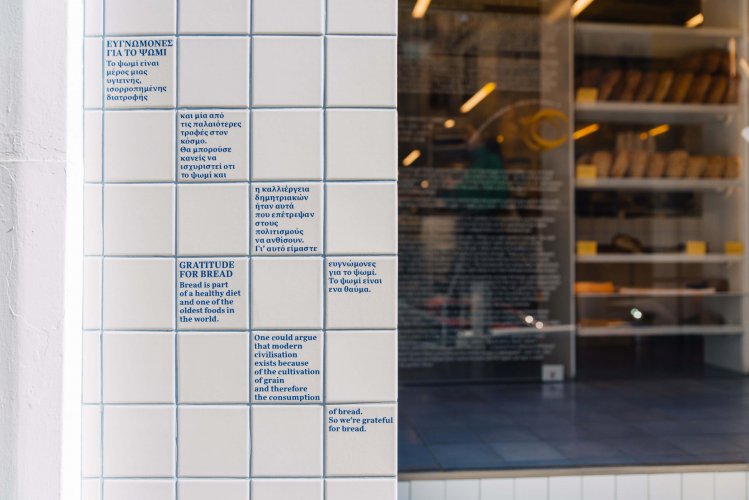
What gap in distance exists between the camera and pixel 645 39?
20.1 feet

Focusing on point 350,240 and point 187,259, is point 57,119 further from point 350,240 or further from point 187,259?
point 350,240

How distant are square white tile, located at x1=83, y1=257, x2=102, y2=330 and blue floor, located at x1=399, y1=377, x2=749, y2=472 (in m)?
1.56

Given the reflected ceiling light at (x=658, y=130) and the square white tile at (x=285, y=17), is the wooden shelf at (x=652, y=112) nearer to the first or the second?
the reflected ceiling light at (x=658, y=130)


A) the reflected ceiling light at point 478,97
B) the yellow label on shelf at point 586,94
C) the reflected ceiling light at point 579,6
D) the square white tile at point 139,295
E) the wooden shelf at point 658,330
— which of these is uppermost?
the reflected ceiling light at point 579,6

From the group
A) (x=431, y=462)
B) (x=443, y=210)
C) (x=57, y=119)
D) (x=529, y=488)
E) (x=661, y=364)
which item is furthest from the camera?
(x=661, y=364)

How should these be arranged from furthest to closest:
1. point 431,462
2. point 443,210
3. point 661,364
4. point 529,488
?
point 661,364
point 443,210
point 431,462
point 529,488

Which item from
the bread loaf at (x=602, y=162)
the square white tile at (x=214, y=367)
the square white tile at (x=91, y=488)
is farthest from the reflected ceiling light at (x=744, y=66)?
the square white tile at (x=91, y=488)

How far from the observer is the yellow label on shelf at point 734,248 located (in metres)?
6.11

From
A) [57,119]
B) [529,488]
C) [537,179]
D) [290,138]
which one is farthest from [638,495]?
[537,179]

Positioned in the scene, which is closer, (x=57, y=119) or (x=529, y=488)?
(x=57, y=119)

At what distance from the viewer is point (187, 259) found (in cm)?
198

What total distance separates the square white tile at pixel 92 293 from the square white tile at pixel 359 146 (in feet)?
2.25

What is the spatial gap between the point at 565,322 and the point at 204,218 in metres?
4.13

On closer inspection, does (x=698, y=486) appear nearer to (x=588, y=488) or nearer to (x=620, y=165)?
(x=588, y=488)
